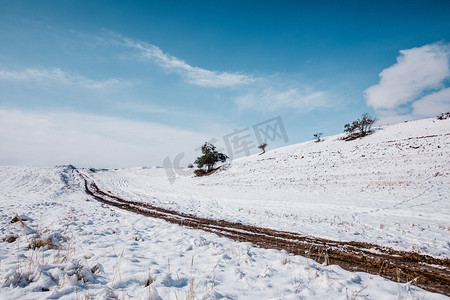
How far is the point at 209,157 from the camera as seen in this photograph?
52.4 meters

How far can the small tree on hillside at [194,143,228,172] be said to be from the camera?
52562mm

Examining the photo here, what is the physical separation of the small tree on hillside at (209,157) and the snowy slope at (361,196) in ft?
46.3

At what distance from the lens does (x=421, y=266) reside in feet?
17.5

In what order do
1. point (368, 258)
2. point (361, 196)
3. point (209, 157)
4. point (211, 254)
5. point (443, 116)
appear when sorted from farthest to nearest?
point (209, 157)
point (443, 116)
point (361, 196)
point (368, 258)
point (211, 254)

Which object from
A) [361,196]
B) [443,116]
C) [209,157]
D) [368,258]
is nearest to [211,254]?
[368,258]

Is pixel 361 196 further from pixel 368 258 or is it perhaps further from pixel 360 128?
pixel 360 128

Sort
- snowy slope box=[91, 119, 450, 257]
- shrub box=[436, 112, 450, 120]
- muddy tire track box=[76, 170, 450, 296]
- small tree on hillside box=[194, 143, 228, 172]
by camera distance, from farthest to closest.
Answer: small tree on hillside box=[194, 143, 228, 172] → shrub box=[436, 112, 450, 120] → snowy slope box=[91, 119, 450, 257] → muddy tire track box=[76, 170, 450, 296]

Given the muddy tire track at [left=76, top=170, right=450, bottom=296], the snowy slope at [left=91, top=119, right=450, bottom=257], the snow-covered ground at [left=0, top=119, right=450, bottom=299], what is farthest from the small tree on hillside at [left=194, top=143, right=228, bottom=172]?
the muddy tire track at [left=76, top=170, right=450, bottom=296]

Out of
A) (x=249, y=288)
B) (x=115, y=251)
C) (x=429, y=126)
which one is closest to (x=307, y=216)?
(x=249, y=288)

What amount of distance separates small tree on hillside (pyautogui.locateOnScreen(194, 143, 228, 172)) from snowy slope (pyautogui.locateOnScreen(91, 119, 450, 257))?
46.3ft

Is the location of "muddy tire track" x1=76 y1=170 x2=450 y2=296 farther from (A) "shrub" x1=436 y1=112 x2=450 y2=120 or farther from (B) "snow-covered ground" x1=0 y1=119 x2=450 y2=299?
(A) "shrub" x1=436 y1=112 x2=450 y2=120

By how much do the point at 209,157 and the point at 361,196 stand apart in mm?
38186

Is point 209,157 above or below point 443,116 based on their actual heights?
below

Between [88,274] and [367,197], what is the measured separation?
19.7 meters
